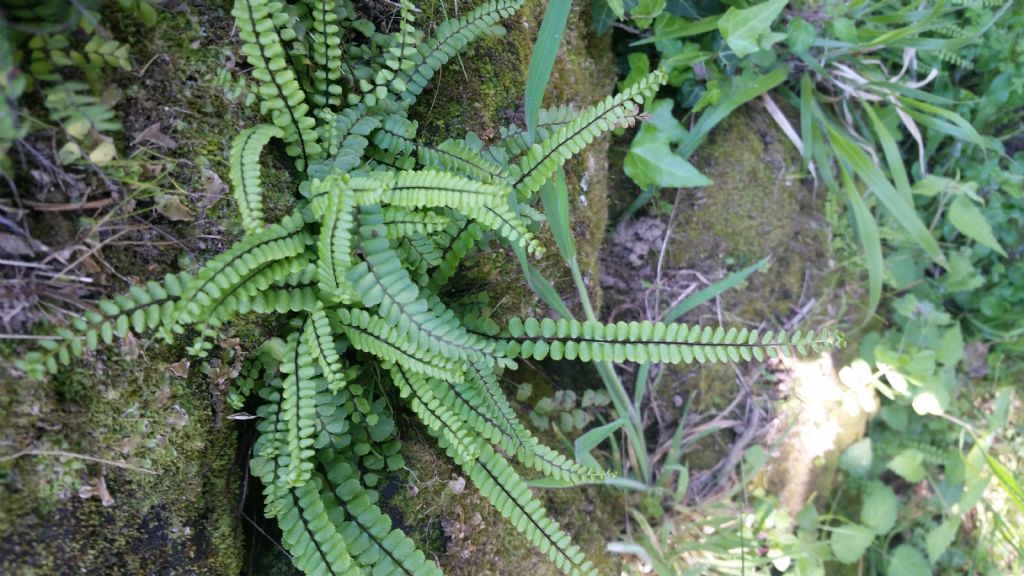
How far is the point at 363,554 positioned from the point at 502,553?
0.67 meters

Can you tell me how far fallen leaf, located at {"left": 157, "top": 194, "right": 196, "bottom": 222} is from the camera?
1822mm

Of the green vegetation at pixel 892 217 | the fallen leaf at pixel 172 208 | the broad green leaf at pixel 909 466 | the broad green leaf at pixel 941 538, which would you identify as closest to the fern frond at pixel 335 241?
the fallen leaf at pixel 172 208

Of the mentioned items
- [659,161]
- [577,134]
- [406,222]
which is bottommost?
[659,161]

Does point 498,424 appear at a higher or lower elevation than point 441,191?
lower

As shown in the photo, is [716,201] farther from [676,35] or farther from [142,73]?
[142,73]

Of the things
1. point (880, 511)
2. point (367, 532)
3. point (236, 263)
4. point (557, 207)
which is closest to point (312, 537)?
point (367, 532)

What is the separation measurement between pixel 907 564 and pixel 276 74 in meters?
4.04

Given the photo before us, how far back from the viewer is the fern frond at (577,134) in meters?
1.92

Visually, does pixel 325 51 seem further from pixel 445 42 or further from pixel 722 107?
pixel 722 107

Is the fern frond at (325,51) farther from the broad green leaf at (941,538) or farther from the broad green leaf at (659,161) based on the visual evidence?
the broad green leaf at (941,538)

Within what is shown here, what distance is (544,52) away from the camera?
212cm

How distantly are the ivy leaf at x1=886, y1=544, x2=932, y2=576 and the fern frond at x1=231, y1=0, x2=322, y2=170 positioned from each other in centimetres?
376

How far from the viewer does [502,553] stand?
2414 millimetres

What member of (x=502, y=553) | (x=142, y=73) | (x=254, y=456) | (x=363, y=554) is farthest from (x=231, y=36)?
(x=502, y=553)
